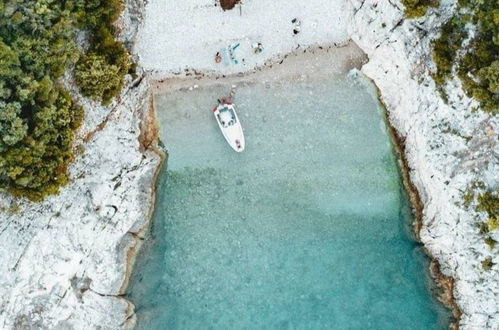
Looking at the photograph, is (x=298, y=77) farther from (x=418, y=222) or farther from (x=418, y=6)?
(x=418, y=222)

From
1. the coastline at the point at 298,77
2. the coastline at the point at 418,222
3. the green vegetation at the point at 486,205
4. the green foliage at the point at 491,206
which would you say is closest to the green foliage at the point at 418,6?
the coastline at the point at 298,77

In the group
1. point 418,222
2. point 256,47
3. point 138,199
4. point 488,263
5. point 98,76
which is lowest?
point 418,222

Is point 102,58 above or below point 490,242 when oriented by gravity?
above

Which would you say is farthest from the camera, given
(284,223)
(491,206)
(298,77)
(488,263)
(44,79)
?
(298,77)

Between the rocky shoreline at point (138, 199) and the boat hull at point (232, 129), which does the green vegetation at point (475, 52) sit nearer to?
the rocky shoreline at point (138, 199)

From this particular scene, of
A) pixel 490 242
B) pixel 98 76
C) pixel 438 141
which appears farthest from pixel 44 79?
pixel 490 242

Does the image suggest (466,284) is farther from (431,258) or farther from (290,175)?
(290,175)

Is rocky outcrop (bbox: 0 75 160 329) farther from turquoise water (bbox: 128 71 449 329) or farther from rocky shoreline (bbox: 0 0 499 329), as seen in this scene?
turquoise water (bbox: 128 71 449 329)
